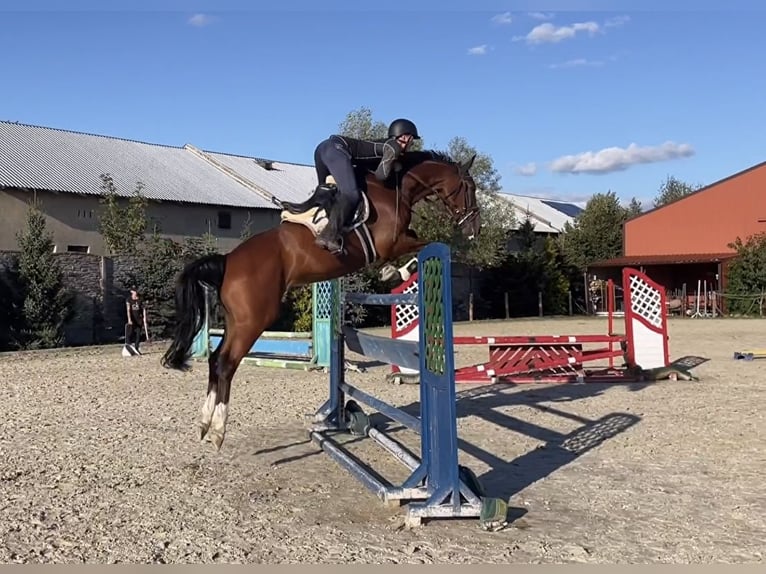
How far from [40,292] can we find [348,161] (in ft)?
44.5

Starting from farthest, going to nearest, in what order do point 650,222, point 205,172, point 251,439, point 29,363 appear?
1. point 650,222
2. point 205,172
3. point 29,363
4. point 251,439

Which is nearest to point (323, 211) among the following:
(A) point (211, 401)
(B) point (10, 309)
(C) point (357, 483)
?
(A) point (211, 401)

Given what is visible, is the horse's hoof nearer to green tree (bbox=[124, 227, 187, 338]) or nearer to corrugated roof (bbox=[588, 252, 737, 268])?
green tree (bbox=[124, 227, 187, 338])

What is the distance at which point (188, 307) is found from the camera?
5.56 metres

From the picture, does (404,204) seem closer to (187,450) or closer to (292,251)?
(292,251)

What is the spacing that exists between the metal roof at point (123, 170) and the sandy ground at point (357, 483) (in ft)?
53.9

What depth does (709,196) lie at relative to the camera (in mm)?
33125

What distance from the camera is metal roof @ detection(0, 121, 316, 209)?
79.8ft

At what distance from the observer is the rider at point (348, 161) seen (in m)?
4.98

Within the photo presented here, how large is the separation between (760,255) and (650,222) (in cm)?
621

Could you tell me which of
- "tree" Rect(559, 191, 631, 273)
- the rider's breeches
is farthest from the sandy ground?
"tree" Rect(559, 191, 631, 273)

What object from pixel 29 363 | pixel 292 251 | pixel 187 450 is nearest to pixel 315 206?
pixel 292 251

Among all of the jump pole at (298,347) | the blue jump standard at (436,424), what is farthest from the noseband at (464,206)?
the jump pole at (298,347)

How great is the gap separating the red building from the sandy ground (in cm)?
2459
